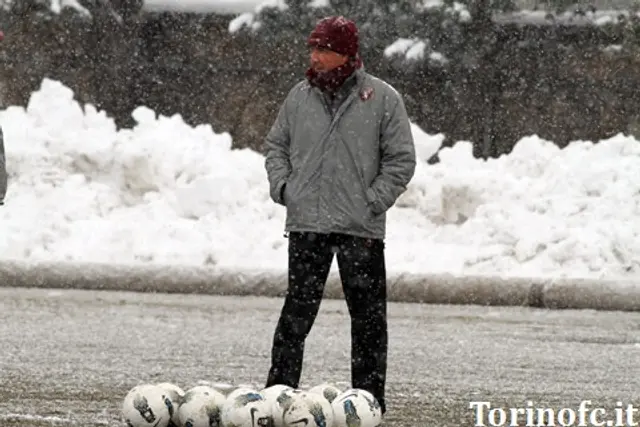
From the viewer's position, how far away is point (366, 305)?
8695 mm

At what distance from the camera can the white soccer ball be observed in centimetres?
795

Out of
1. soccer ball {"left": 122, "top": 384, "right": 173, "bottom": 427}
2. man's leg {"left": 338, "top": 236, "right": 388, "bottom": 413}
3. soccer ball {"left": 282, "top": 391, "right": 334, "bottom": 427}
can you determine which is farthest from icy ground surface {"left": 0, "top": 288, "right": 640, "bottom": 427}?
soccer ball {"left": 282, "top": 391, "right": 334, "bottom": 427}

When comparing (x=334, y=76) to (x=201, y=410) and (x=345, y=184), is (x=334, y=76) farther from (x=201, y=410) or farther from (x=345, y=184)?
(x=201, y=410)

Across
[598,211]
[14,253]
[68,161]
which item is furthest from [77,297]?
[598,211]

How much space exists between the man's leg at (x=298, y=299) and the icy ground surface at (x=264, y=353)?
0.54 m

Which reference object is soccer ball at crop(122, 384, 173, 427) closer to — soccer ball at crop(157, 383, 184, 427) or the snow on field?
soccer ball at crop(157, 383, 184, 427)

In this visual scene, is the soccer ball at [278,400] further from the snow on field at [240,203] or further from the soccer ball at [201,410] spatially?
the snow on field at [240,203]

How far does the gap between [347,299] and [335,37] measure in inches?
45.8

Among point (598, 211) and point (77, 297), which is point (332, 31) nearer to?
point (77, 297)

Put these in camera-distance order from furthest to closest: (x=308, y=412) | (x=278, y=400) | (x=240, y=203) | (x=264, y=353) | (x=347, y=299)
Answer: (x=240, y=203) → (x=264, y=353) → (x=347, y=299) → (x=278, y=400) → (x=308, y=412)

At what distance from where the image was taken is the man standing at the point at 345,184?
8.60 meters

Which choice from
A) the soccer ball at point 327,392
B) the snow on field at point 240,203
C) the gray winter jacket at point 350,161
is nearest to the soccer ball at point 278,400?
the soccer ball at point 327,392

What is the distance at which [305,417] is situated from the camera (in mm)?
7754

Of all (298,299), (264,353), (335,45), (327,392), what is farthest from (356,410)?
(264,353)
